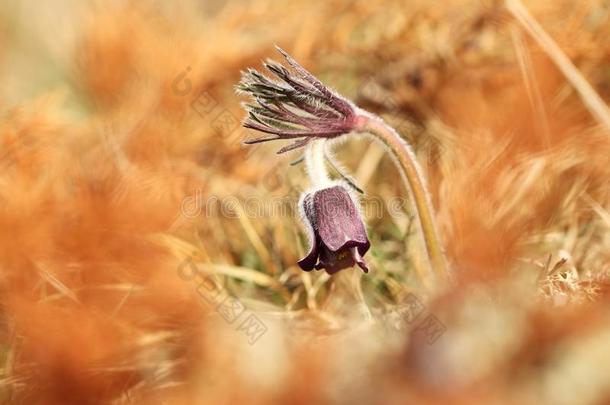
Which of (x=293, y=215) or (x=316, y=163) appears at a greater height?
(x=293, y=215)

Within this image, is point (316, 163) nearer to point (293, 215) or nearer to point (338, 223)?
point (338, 223)

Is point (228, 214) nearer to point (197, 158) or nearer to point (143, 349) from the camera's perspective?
point (197, 158)

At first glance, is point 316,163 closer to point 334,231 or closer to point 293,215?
point 334,231

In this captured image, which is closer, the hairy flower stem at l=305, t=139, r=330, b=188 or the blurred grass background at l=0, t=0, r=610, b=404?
the blurred grass background at l=0, t=0, r=610, b=404

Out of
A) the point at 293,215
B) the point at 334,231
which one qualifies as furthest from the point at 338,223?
the point at 293,215

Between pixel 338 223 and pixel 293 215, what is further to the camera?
pixel 293 215

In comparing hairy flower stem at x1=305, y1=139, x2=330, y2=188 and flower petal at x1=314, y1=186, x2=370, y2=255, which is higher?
hairy flower stem at x1=305, y1=139, x2=330, y2=188

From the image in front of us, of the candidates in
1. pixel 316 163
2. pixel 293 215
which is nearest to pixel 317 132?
pixel 316 163
